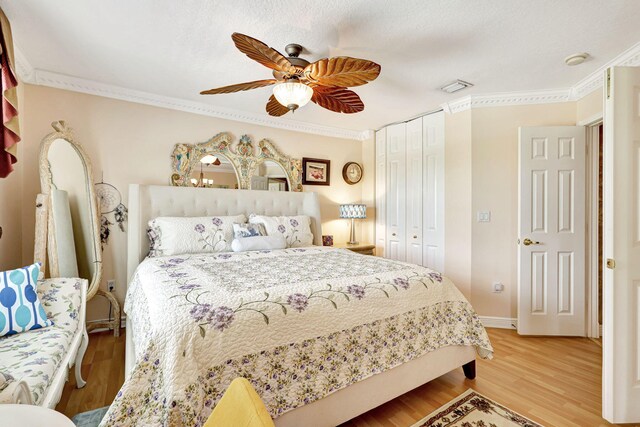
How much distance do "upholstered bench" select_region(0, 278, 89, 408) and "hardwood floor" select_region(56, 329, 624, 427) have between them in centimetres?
23

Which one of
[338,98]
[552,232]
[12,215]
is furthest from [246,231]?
[552,232]

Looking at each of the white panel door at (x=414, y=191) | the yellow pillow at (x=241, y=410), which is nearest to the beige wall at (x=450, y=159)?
the white panel door at (x=414, y=191)

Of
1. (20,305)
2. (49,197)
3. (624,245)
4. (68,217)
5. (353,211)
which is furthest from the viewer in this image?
(353,211)

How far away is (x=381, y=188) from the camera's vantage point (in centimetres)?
442

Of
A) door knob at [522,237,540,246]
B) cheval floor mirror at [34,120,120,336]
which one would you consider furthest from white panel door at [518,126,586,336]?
cheval floor mirror at [34,120,120,336]

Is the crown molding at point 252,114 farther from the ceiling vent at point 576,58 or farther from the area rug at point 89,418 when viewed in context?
the area rug at point 89,418

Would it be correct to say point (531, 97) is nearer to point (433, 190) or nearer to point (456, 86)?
point (456, 86)

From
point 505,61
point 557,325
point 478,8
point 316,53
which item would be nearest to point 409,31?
point 478,8

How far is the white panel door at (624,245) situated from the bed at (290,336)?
68cm

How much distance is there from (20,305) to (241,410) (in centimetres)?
166

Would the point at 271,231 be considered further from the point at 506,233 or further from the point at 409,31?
the point at 506,233

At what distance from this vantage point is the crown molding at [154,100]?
266 cm

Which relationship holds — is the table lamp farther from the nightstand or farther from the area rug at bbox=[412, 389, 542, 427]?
the area rug at bbox=[412, 389, 542, 427]

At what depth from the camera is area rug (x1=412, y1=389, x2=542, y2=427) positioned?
1.74m
